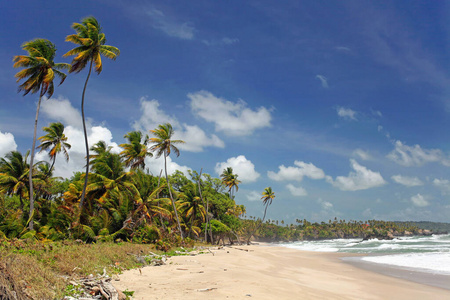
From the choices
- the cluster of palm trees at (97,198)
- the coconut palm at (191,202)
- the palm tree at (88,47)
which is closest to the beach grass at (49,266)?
the cluster of palm trees at (97,198)

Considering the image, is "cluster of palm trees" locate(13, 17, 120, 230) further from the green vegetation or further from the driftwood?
the driftwood

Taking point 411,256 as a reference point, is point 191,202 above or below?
above

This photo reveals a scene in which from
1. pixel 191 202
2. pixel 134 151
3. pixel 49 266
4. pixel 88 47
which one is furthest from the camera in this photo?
pixel 191 202

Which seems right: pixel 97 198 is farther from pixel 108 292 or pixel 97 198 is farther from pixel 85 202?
pixel 108 292

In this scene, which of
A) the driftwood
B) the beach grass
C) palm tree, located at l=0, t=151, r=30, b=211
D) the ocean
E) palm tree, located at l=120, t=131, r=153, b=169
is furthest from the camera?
palm tree, located at l=120, t=131, r=153, b=169

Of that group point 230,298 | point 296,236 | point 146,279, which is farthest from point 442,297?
point 296,236

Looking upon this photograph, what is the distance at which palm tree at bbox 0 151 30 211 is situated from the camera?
26922mm

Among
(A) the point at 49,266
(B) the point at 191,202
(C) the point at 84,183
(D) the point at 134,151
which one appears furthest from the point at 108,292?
(B) the point at 191,202

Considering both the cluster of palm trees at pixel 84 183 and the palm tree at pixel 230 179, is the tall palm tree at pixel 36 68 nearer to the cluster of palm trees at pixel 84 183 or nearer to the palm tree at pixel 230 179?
the cluster of palm trees at pixel 84 183

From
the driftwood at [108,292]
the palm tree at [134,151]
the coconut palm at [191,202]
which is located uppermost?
the palm tree at [134,151]

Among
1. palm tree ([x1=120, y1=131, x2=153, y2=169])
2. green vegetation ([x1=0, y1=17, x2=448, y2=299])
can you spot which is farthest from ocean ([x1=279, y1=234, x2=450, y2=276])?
palm tree ([x1=120, y1=131, x2=153, y2=169])

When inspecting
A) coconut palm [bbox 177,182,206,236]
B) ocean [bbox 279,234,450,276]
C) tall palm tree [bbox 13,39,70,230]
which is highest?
tall palm tree [bbox 13,39,70,230]

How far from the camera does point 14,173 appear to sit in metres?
27.7

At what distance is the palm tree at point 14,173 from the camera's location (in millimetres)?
26922
